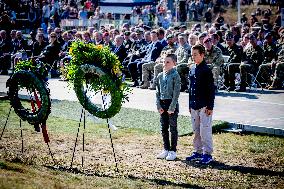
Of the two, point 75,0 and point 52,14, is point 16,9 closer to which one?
point 52,14

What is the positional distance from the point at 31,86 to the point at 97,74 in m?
1.44

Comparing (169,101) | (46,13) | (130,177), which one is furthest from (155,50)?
(46,13)

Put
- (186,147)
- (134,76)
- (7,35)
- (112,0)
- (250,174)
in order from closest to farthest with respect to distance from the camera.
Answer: (250,174) → (186,147) → (134,76) → (7,35) → (112,0)

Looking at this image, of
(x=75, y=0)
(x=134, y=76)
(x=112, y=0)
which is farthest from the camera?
(x=75, y=0)

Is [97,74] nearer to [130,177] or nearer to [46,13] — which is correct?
[130,177]

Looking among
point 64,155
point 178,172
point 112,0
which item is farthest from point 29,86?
point 112,0

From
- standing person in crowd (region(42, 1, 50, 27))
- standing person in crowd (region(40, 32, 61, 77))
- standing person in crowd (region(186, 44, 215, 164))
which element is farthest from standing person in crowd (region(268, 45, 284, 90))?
standing person in crowd (region(42, 1, 50, 27))

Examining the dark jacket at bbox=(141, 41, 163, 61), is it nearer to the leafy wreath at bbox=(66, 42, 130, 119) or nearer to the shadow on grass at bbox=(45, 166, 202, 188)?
the leafy wreath at bbox=(66, 42, 130, 119)

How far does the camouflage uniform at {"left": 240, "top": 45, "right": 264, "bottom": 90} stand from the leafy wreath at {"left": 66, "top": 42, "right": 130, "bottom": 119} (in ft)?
29.4

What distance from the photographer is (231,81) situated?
765 inches

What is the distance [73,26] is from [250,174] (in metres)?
27.4

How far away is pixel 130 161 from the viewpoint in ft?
35.9

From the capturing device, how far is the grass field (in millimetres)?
9375

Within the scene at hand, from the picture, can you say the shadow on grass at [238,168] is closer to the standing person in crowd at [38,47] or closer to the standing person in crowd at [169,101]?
the standing person in crowd at [169,101]
